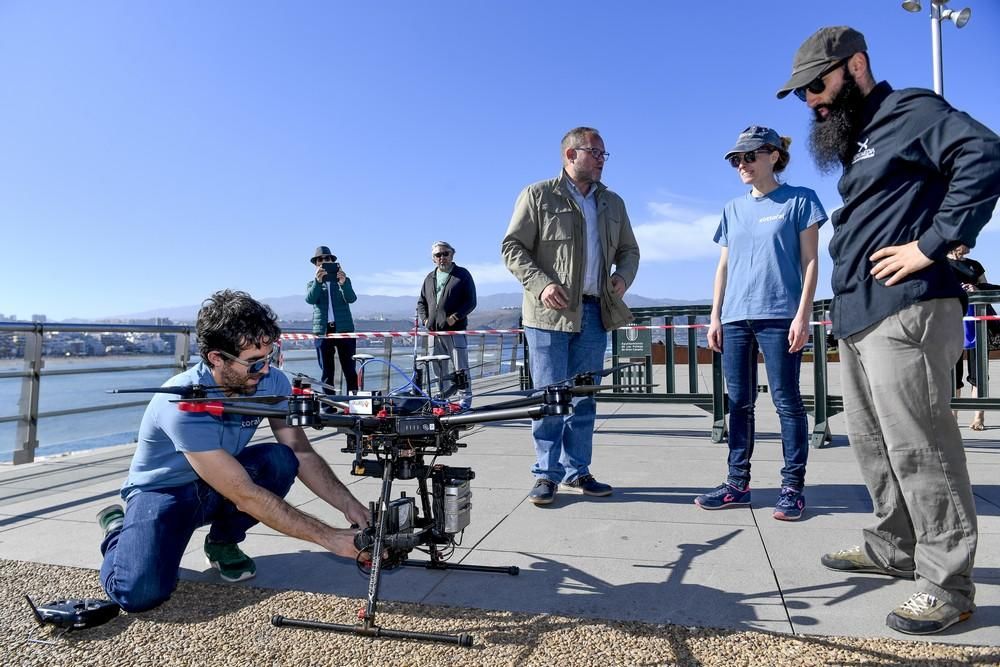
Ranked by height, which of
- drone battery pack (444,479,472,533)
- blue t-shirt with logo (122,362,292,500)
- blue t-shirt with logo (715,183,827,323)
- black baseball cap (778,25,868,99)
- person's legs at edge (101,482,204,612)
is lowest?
person's legs at edge (101,482,204,612)

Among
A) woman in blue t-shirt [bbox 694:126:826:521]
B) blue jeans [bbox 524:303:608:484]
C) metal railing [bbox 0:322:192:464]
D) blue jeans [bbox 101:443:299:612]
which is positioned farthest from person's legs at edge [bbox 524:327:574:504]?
metal railing [bbox 0:322:192:464]

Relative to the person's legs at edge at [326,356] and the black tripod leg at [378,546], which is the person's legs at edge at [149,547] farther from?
the person's legs at edge at [326,356]

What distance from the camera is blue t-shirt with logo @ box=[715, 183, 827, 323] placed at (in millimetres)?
3559

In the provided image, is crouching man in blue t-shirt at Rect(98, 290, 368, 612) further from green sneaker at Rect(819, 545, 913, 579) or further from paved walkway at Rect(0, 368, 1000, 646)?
green sneaker at Rect(819, 545, 913, 579)

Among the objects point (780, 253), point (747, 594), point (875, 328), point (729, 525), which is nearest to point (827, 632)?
point (747, 594)

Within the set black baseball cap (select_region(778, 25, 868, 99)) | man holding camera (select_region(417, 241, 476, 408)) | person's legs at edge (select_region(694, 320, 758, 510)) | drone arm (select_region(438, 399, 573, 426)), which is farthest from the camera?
man holding camera (select_region(417, 241, 476, 408))

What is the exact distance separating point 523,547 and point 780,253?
6.78ft

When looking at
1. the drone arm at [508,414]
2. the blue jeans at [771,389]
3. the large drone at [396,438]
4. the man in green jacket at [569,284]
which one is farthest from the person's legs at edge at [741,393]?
the drone arm at [508,414]

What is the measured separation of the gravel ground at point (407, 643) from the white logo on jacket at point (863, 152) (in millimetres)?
1605

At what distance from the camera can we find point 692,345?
6801mm

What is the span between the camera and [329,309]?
865 cm

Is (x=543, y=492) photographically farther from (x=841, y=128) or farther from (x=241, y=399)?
(x=841, y=128)

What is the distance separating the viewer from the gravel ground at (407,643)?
1985 millimetres

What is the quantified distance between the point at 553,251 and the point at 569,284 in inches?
9.2
